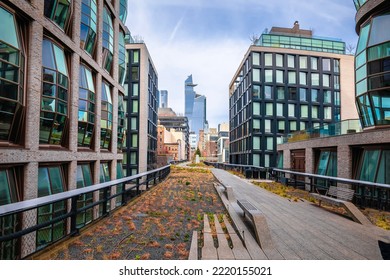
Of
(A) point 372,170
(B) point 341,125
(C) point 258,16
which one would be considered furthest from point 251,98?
(C) point 258,16

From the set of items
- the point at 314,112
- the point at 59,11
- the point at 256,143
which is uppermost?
the point at 314,112

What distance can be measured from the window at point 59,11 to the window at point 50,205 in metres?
5.61

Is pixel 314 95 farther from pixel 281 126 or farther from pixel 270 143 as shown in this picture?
pixel 270 143

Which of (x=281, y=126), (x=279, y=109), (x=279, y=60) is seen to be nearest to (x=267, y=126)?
(x=281, y=126)

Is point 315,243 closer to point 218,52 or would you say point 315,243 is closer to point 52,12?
point 218,52

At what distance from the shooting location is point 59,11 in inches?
356

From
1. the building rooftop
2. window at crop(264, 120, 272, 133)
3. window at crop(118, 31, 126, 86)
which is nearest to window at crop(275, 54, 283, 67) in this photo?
the building rooftop

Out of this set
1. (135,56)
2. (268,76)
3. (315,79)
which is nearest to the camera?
(135,56)

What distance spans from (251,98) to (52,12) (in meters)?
34.9

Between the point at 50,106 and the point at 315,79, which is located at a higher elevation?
the point at 315,79

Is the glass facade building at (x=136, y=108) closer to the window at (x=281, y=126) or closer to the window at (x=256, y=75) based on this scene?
the window at (x=256, y=75)

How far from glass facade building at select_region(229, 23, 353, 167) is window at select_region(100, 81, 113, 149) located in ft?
96.4

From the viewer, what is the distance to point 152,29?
7.07m

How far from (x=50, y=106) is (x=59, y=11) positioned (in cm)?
385
